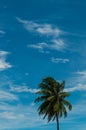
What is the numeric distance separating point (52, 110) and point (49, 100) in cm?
268

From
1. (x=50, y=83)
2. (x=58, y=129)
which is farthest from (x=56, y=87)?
(x=58, y=129)

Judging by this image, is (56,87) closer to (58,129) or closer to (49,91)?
(49,91)

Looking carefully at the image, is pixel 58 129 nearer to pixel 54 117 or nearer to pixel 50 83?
pixel 54 117

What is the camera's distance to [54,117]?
10375 centimetres

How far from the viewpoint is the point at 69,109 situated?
104m

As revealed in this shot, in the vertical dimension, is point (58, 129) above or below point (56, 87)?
below

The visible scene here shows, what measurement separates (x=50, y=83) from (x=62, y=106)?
6.66 meters

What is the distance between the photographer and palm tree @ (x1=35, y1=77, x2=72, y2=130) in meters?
104

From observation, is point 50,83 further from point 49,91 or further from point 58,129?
point 58,129

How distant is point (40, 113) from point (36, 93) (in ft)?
16.6

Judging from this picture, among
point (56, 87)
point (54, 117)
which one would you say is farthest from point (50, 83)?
point (54, 117)

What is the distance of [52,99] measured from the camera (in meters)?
104

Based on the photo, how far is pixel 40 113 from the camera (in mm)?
103312

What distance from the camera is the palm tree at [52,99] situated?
340ft
